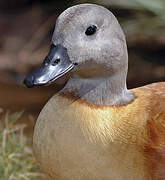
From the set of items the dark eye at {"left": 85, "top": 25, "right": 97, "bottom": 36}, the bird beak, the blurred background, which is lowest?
the blurred background

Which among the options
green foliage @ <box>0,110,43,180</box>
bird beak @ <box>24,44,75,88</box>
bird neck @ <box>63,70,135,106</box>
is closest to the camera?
bird beak @ <box>24,44,75,88</box>

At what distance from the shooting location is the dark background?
533 cm

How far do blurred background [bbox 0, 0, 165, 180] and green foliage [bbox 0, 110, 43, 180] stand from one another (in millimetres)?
1318

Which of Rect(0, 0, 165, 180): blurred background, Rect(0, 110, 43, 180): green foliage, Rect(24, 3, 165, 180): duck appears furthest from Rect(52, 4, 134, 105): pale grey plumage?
Rect(0, 0, 165, 180): blurred background

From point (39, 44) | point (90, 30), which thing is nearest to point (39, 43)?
point (39, 44)

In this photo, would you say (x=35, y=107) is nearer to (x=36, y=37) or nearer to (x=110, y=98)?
(x=36, y=37)

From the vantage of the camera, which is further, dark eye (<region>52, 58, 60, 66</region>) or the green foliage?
the green foliage

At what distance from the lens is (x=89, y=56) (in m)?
2.31

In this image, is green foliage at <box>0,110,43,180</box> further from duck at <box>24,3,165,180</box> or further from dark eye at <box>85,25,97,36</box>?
dark eye at <box>85,25,97,36</box>

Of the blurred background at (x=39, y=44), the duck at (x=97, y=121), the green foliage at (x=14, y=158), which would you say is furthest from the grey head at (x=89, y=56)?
the blurred background at (x=39, y=44)

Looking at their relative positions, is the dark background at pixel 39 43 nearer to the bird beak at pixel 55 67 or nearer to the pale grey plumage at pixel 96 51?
the pale grey plumage at pixel 96 51

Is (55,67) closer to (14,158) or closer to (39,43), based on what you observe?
(14,158)

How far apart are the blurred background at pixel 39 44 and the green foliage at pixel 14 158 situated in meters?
1.32

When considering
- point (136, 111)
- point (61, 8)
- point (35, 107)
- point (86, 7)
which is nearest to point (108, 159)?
point (136, 111)
